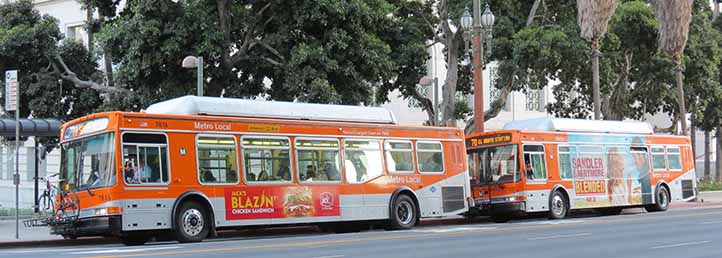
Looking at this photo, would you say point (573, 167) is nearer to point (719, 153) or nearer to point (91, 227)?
point (91, 227)

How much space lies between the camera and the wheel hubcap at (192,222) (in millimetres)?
19672

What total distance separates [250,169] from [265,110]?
5.04ft

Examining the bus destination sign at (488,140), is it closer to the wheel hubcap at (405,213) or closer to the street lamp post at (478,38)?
the street lamp post at (478,38)

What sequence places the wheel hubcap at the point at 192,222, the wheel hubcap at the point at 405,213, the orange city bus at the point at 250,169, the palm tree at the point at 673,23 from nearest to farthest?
the orange city bus at the point at 250,169, the wheel hubcap at the point at 192,222, the wheel hubcap at the point at 405,213, the palm tree at the point at 673,23

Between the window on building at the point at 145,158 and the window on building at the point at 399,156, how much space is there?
663 centimetres

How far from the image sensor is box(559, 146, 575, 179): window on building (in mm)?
28797

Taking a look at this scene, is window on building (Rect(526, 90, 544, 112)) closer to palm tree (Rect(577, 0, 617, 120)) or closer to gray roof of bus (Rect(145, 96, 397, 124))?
palm tree (Rect(577, 0, 617, 120))

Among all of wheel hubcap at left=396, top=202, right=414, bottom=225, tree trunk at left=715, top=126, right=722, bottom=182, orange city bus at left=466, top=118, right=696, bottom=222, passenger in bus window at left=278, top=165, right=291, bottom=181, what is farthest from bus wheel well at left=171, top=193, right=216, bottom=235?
tree trunk at left=715, top=126, right=722, bottom=182

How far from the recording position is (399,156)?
24.5 meters

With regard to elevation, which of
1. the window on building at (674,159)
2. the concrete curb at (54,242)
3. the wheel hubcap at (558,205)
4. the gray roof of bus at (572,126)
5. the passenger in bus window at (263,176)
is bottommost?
the concrete curb at (54,242)

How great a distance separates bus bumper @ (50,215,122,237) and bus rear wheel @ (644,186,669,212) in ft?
65.7

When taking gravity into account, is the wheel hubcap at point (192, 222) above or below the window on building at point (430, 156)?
below

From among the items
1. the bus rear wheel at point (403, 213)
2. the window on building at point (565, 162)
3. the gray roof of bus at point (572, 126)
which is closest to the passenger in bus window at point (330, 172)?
the bus rear wheel at point (403, 213)

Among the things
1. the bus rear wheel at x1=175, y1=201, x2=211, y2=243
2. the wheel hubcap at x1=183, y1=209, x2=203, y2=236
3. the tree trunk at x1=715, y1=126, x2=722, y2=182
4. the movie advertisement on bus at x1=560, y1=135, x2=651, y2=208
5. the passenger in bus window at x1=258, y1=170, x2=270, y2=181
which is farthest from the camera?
the tree trunk at x1=715, y1=126, x2=722, y2=182
